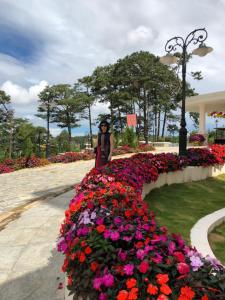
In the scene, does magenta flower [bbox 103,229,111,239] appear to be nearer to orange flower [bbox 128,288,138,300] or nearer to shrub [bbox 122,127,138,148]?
orange flower [bbox 128,288,138,300]

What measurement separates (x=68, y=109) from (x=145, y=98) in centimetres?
1044

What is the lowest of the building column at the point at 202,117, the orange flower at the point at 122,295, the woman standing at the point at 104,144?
the orange flower at the point at 122,295

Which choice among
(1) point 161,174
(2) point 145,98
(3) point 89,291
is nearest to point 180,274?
(3) point 89,291

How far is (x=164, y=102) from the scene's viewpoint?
133 feet

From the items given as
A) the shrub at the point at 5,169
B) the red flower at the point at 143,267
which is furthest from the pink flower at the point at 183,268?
the shrub at the point at 5,169

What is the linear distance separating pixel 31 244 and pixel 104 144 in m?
3.31

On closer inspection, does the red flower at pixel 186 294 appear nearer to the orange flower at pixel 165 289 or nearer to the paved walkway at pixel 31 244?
the orange flower at pixel 165 289

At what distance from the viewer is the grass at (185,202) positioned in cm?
650

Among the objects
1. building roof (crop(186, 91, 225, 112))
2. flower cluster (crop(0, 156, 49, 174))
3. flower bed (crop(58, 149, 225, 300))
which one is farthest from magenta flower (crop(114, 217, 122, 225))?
building roof (crop(186, 91, 225, 112))

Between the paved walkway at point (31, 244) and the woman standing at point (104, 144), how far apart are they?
1.32 m

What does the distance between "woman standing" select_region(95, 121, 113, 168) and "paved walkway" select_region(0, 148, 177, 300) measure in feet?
4.33

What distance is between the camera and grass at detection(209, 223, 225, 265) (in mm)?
5058

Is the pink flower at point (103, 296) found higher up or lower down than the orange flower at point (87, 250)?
lower down

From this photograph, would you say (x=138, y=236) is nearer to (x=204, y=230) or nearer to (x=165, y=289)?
(x=165, y=289)
